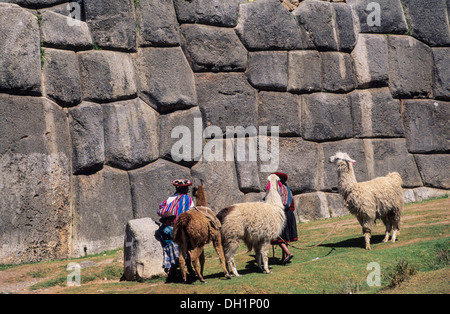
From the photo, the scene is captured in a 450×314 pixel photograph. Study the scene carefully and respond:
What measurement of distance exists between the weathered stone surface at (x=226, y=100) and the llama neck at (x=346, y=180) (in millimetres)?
3853

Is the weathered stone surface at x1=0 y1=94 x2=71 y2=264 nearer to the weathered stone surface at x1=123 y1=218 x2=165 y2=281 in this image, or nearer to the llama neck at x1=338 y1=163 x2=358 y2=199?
the weathered stone surface at x1=123 y1=218 x2=165 y2=281

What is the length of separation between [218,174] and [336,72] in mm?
4123

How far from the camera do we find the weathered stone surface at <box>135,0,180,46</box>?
12.0 m

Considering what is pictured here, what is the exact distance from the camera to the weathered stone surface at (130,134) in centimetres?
1148

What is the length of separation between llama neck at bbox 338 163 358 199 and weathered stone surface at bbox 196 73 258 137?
3.85 meters

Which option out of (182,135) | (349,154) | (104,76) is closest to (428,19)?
(349,154)

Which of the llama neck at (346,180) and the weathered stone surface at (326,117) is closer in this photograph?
the llama neck at (346,180)

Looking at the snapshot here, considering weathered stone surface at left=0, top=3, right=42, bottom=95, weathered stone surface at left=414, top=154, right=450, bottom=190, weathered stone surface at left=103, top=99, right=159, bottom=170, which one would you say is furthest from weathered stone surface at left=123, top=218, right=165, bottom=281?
weathered stone surface at left=414, top=154, right=450, bottom=190

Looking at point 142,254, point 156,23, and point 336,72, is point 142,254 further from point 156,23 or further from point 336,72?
point 336,72

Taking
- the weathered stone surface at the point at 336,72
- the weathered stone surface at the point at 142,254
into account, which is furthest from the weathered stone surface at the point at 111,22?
the weathered stone surface at the point at 336,72

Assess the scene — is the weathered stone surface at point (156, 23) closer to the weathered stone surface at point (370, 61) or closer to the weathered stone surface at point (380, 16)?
the weathered stone surface at point (370, 61)

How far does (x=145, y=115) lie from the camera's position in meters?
11.9

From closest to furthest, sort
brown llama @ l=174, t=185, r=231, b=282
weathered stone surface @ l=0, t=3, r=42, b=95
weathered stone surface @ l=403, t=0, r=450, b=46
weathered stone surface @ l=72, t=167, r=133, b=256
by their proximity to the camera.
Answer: brown llama @ l=174, t=185, r=231, b=282 < weathered stone surface @ l=0, t=3, r=42, b=95 < weathered stone surface @ l=72, t=167, r=133, b=256 < weathered stone surface @ l=403, t=0, r=450, b=46

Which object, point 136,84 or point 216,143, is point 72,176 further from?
point 216,143
